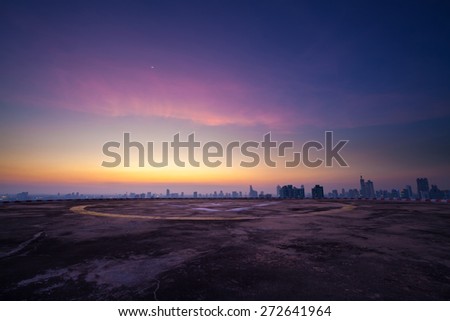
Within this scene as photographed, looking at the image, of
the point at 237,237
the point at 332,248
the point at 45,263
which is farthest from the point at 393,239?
the point at 45,263

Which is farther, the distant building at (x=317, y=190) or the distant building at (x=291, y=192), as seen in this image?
the distant building at (x=291, y=192)

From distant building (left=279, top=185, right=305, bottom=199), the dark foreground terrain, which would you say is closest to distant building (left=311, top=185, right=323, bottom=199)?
distant building (left=279, top=185, right=305, bottom=199)

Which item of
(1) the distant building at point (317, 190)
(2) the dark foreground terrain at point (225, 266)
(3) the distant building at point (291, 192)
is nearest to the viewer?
(2) the dark foreground terrain at point (225, 266)

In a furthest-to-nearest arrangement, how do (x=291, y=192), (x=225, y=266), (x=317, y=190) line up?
(x=291, y=192), (x=317, y=190), (x=225, y=266)

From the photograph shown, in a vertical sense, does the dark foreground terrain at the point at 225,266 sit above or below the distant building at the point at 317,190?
above

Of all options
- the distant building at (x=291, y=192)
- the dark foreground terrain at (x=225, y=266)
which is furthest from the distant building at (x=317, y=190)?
the dark foreground terrain at (x=225, y=266)

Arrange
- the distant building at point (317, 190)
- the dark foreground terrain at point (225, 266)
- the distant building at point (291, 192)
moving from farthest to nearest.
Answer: the distant building at point (291, 192), the distant building at point (317, 190), the dark foreground terrain at point (225, 266)

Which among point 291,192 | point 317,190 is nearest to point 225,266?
point 317,190

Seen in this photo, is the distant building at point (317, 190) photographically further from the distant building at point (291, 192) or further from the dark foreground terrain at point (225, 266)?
the dark foreground terrain at point (225, 266)

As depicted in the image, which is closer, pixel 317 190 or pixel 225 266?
pixel 225 266

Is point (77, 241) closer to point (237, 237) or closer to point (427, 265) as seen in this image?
point (237, 237)

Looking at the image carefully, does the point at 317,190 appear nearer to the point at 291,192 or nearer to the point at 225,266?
the point at 291,192
